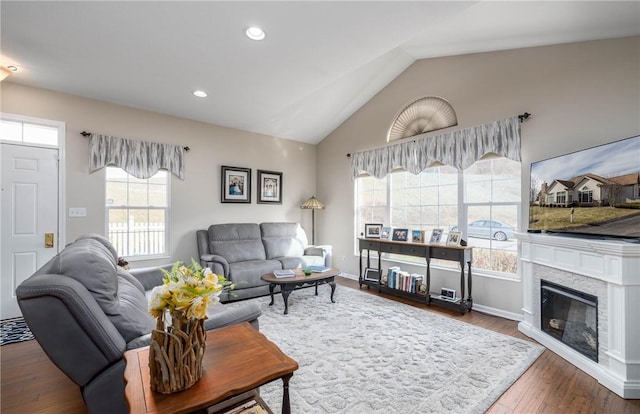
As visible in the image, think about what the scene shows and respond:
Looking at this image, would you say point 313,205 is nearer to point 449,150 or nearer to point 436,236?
point 436,236

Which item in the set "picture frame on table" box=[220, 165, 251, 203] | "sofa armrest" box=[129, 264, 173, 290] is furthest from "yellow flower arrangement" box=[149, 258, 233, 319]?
"picture frame on table" box=[220, 165, 251, 203]

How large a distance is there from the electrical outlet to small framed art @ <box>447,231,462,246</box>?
491 cm

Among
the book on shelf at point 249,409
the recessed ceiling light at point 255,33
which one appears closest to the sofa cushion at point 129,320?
the book on shelf at point 249,409

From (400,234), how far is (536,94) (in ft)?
7.92

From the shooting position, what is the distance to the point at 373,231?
4688 millimetres

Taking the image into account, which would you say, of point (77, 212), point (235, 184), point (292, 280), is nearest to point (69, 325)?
point (292, 280)

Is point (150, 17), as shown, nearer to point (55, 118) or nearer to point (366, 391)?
point (55, 118)

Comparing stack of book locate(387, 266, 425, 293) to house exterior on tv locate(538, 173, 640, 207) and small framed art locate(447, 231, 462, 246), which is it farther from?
house exterior on tv locate(538, 173, 640, 207)

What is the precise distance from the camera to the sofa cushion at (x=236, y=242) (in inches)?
177

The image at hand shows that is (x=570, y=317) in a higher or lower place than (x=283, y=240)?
lower

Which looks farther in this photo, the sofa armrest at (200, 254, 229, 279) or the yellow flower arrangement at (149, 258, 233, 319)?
the sofa armrest at (200, 254, 229, 279)

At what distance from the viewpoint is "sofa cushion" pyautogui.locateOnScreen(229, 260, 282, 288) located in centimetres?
403

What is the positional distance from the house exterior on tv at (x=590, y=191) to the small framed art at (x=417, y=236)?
153 centimetres

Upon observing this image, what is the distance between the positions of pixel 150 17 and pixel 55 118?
2263mm
